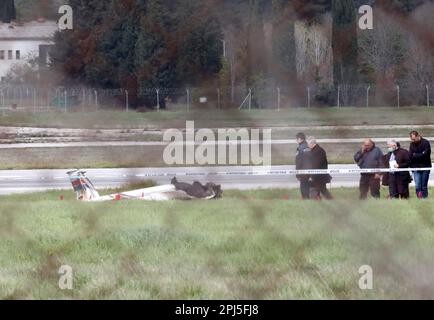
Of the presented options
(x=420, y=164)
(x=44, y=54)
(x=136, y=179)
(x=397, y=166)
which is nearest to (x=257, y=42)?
(x=44, y=54)

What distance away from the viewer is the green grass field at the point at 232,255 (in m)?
1.54

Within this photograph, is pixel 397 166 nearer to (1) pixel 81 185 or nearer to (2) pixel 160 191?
(2) pixel 160 191

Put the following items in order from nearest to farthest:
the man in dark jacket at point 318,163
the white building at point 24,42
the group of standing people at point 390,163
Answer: the white building at point 24,42 → the man in dark jacket at point 318,163 → the group of standing people at point 390,163

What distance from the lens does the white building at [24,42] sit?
76.3 inches

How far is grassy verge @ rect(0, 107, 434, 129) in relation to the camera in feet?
5.94

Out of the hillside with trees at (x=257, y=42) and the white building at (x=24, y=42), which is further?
the white building at (x=24, y=42)

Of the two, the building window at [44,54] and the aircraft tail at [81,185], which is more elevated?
the building window at [44,54]

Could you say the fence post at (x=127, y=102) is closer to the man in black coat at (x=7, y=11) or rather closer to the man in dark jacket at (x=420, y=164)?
the man in black coat at (x=7, y=11)

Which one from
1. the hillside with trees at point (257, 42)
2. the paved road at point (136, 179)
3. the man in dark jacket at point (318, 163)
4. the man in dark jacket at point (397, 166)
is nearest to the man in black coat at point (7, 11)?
the hillside with trees at point (257, 42)

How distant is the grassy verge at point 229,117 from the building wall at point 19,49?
0.17 metres

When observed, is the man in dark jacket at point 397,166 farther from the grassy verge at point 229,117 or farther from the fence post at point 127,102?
the fence post at point 127,102

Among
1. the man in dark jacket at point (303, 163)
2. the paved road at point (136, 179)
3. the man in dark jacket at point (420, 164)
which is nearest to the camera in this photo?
the man in dark jacket at point (303, 163)

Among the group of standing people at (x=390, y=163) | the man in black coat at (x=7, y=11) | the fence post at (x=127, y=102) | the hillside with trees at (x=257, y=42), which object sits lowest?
the group of standing people at (x=390, y=163)

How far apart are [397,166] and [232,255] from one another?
467 cm
